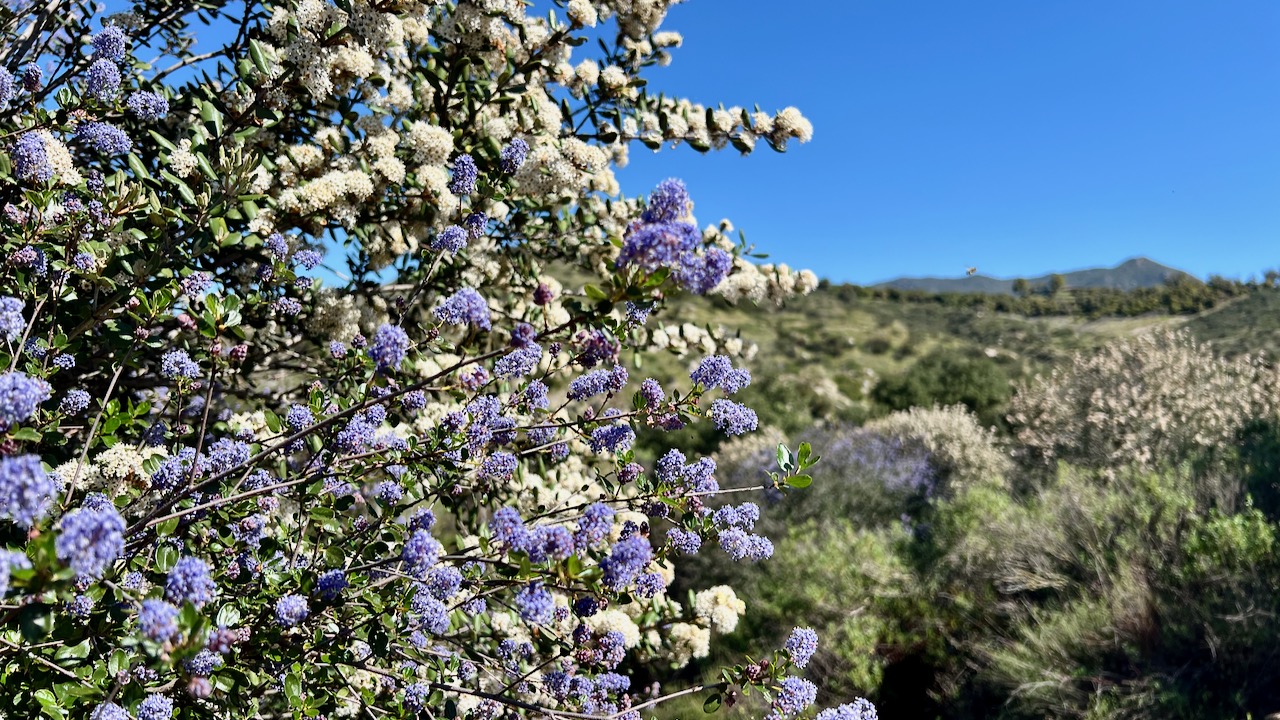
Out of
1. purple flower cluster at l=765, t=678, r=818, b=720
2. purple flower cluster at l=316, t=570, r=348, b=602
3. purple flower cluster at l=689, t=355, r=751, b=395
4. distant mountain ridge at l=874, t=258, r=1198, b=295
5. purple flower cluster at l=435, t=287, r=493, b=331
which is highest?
distant mountain ridge at l=874, t=258, r=1198, b=295

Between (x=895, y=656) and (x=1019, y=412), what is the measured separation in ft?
39.1

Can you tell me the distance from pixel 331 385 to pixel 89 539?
6.14ft

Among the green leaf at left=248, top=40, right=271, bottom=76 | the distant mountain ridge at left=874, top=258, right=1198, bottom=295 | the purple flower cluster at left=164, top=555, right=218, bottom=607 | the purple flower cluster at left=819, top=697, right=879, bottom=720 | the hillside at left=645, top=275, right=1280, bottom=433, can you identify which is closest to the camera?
the purple flower cluster at left=164, top=555, right=218, bottom=607

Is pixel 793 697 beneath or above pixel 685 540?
beneath

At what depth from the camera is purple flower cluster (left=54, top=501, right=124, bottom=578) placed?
1362 millimetres

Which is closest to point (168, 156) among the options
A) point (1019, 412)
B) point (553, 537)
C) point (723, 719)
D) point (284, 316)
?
point (284, 316)

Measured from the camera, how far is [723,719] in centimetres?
816

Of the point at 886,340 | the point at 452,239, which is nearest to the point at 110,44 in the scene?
the point at 452,239

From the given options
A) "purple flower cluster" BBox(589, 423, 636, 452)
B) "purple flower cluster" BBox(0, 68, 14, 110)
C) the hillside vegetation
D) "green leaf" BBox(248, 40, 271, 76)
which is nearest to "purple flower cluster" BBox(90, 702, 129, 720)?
"purple flower cluster" BBox(589, 423, 636, 452)

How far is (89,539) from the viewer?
55.6 inches

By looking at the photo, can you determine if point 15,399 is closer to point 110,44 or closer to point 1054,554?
point 110,44

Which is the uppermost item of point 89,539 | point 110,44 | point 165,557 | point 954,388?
point 954,388

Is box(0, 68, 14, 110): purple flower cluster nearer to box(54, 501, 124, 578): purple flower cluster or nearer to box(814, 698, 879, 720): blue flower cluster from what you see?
box(54, 501, 124, 578): purple flower cluster

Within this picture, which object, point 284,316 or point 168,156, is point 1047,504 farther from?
point 168,156
